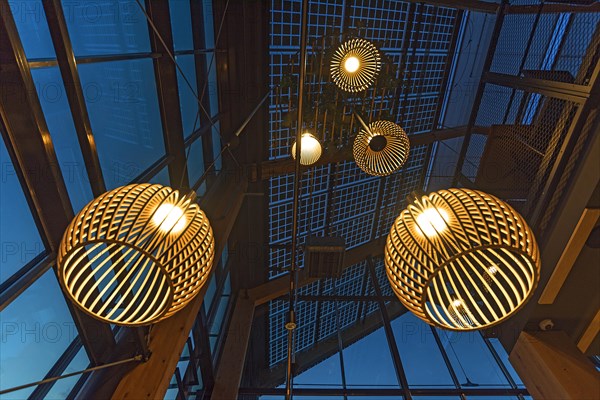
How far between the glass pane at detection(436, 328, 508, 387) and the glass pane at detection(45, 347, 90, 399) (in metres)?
5.42

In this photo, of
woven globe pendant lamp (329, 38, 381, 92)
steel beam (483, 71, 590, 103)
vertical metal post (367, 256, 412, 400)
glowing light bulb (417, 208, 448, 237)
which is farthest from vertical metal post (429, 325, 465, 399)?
glowing light bulb (417, 208, 448, 237)

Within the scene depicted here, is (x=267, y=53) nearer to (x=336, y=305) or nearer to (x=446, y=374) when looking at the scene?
(x=336, y=305)

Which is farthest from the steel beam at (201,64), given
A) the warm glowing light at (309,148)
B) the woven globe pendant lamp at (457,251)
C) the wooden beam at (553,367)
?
the wooden beam at (553,367)

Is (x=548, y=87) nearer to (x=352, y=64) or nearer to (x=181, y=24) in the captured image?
(x=352, y=64)

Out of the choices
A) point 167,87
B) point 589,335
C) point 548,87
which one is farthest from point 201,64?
point 589,335

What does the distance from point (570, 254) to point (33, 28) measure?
478 centimetres

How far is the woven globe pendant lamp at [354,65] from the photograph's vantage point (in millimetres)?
3332

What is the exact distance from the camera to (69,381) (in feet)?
7.32

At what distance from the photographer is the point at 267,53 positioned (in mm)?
4734

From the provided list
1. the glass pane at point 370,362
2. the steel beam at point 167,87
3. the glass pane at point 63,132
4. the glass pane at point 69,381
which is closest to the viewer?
the glass pane at point 63,132

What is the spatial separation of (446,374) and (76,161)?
602cm

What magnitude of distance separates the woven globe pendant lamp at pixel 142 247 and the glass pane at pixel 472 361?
18.5 feet

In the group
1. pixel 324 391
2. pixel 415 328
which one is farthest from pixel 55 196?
pixel 415 328

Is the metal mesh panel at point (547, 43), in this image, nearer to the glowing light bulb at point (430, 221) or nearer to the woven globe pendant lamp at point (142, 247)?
the glowing light bulb at point (430, 221)
